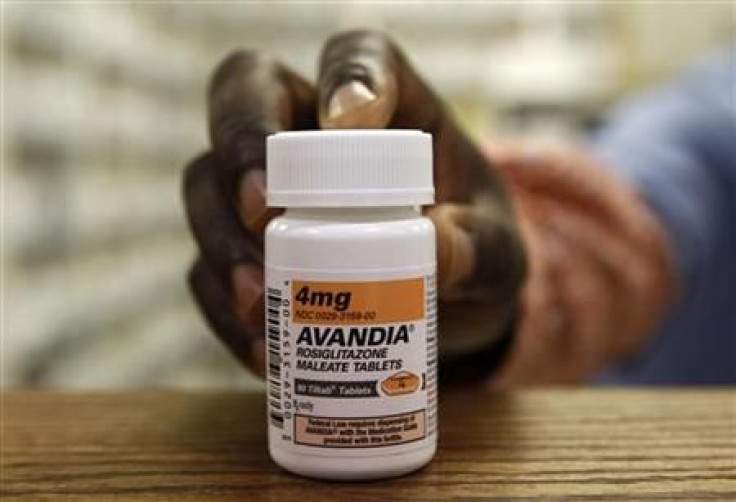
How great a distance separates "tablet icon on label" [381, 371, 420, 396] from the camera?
0.26 m

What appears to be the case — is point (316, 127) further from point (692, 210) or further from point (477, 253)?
point (692, 210)

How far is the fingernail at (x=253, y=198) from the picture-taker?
32cm

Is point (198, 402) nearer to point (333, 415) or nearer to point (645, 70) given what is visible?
point (333, 415)

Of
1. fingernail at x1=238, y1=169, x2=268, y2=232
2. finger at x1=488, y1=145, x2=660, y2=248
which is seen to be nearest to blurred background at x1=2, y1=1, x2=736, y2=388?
finger at x1=488, y1=145, x2=660, y2=248

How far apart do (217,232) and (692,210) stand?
51 centimetres

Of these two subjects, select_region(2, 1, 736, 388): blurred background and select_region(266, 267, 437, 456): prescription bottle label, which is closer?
select_region(266, 267, 437, 456): prescription bottle label

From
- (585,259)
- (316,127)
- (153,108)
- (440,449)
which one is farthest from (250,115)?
(153,108)

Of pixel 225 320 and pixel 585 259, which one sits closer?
pixel 225 320

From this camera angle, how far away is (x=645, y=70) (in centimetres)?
138

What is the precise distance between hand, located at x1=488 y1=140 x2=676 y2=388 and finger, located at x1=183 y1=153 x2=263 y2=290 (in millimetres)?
269

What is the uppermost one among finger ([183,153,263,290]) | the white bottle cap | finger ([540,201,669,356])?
the white bottle cap

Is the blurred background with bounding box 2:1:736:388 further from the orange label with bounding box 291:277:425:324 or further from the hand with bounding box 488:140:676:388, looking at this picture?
the orange label with bounding box 291:277:425:324

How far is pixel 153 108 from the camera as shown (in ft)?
3.38

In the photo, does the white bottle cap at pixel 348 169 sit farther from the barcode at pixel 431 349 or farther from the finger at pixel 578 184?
the finger at pixel 578 184
